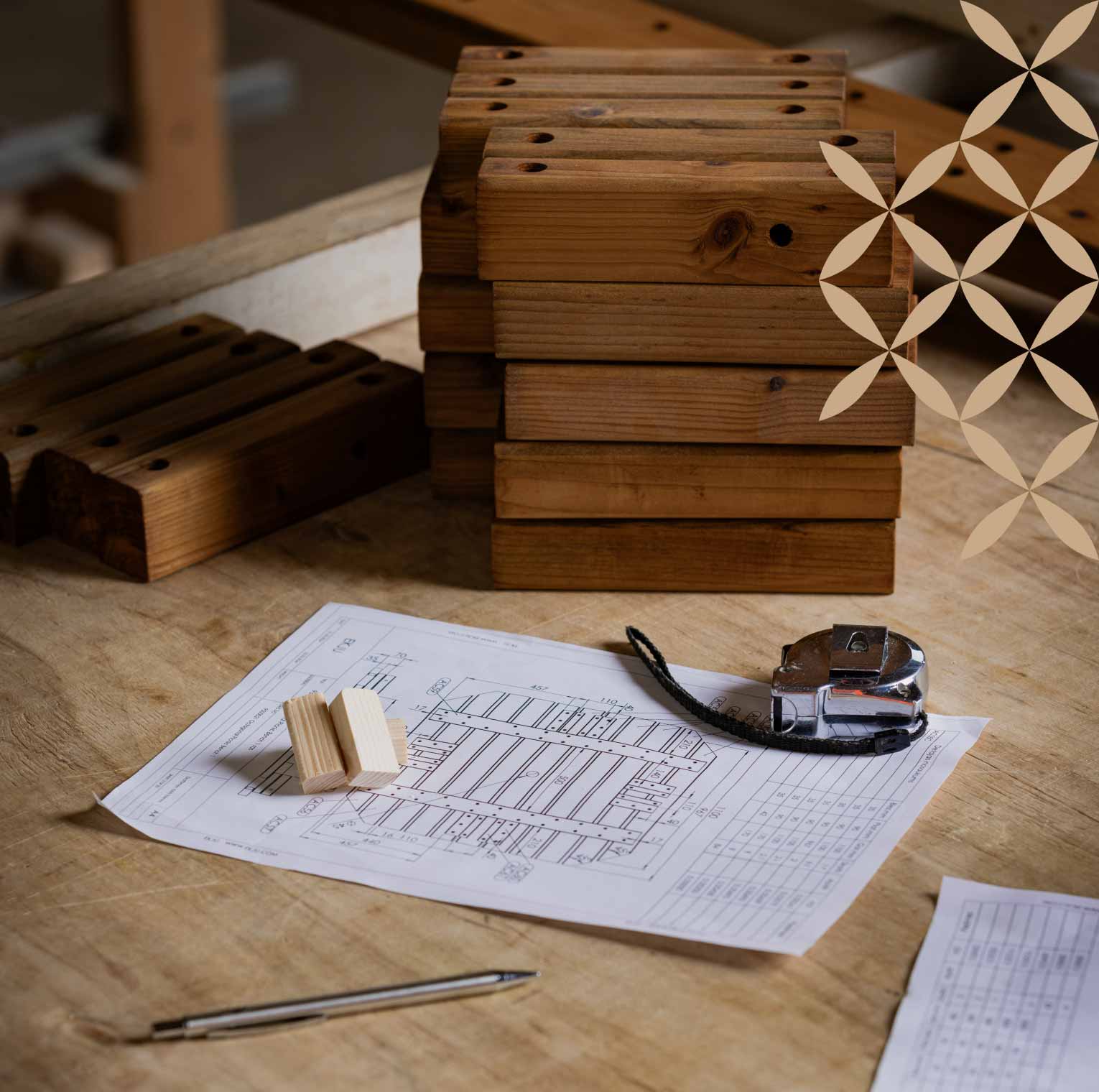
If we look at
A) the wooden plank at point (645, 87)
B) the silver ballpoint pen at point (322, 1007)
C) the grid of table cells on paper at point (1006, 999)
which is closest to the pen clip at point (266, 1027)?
the silver ballpoint pen at point (322, 1007)

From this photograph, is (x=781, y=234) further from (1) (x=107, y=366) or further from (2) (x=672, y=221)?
(1) (x=107, y=366)

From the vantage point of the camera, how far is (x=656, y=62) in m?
1.20

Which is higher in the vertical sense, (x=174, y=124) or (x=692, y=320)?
(x=692, y=320)

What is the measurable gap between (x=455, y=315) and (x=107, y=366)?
1.00ft

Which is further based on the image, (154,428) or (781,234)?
(154,428)

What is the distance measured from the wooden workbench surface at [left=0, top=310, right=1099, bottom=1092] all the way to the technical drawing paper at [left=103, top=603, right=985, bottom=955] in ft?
0.05

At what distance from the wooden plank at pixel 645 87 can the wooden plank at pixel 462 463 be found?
25 centimetres

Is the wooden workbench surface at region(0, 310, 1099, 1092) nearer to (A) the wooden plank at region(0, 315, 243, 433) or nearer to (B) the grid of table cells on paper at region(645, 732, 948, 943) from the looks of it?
(B) the grid of table cells on paper at region(645, 732, 948, 943)

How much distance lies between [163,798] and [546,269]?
16.1 inches

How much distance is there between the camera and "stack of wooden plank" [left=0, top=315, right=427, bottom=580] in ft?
3.75

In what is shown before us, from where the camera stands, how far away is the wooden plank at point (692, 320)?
1.03 m

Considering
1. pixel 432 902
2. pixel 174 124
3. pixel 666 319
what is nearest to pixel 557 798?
pixel 432 902

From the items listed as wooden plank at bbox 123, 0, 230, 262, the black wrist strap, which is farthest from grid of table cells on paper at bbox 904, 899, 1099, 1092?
wooden plank at bbox 123, 0, 230, 262
